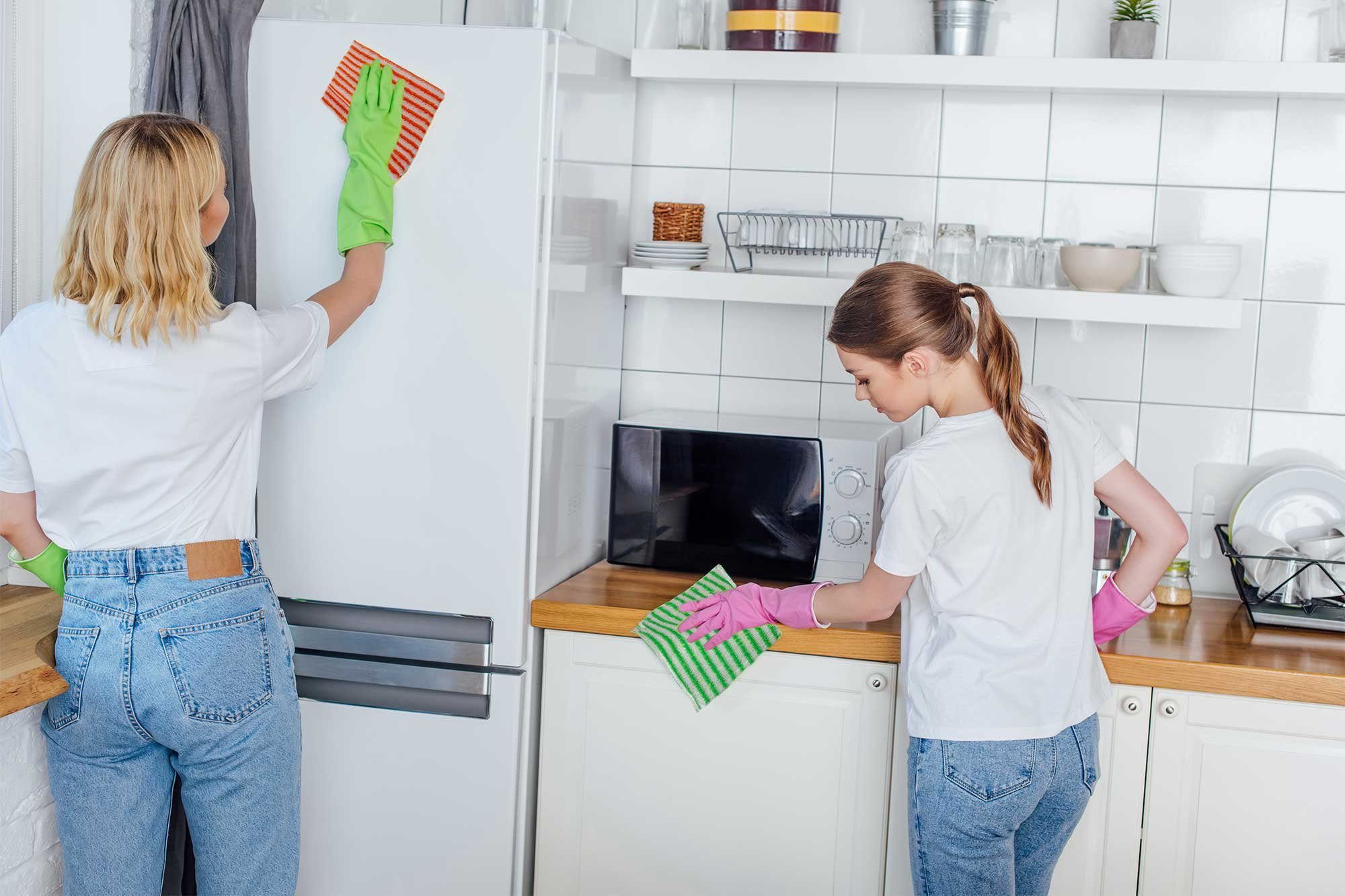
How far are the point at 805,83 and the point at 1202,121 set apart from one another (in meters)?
0.75

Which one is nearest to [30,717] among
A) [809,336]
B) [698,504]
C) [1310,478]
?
[698,504]

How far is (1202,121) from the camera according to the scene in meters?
2.30

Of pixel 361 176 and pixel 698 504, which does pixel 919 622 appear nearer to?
pixel 698 504

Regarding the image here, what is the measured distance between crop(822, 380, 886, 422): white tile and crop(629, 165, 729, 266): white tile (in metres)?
0.35

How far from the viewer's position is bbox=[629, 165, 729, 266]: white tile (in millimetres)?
2502

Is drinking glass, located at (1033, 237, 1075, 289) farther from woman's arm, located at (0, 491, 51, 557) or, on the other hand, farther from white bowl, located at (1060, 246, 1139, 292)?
woman's arm, located at (0, 491, 51, 557)

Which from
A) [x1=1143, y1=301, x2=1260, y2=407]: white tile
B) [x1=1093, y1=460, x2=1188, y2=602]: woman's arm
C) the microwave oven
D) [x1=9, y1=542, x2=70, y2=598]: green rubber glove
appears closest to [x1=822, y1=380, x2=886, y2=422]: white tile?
the microwave oven

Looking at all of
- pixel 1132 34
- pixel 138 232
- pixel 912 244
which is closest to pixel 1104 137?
pixel 1132 34

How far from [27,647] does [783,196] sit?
5.22 feet

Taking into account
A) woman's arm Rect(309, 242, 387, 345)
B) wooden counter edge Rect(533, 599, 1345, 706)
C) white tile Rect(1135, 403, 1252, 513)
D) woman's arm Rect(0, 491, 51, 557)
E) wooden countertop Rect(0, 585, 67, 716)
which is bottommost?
wooden counter edge Rect(533, 599, 1345, 706)

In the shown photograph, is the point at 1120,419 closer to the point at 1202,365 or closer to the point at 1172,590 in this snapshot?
the point at 1202,365

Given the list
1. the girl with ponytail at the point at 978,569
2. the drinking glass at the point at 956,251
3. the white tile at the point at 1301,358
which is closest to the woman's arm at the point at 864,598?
the girl with ponytail at the point at 978,569

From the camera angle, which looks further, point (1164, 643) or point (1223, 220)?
point (1223, 220)

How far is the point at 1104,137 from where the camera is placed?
2.34 meters
